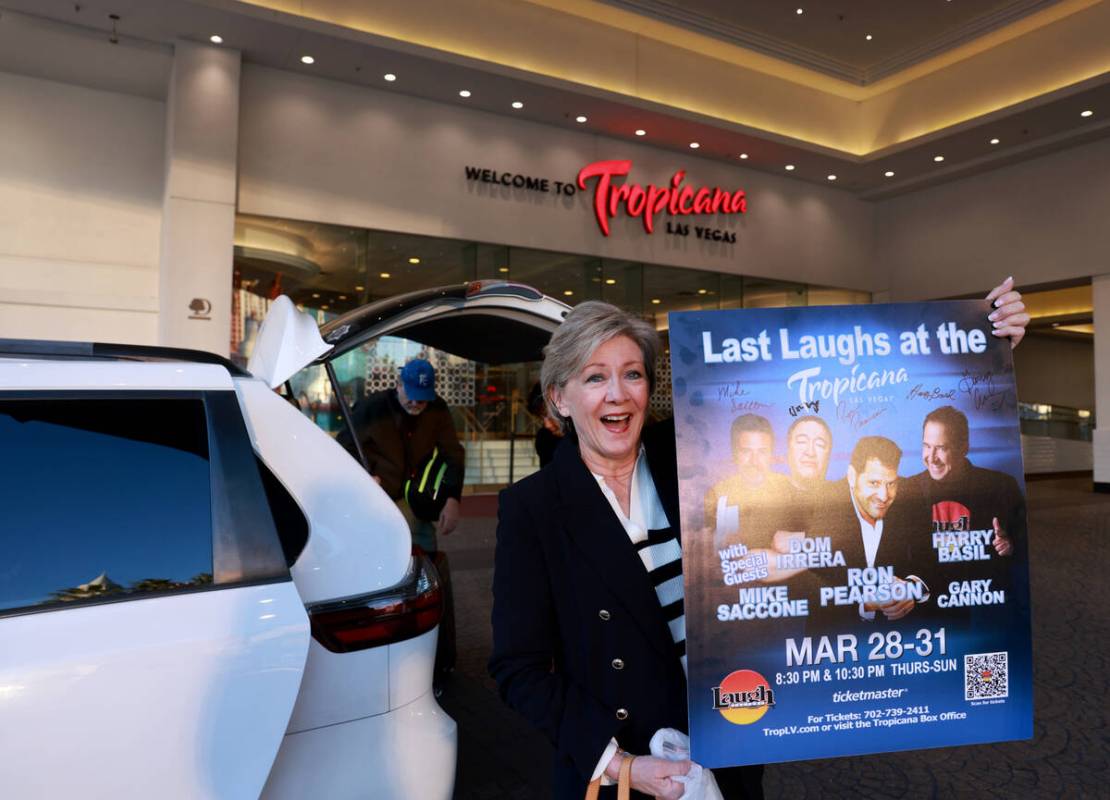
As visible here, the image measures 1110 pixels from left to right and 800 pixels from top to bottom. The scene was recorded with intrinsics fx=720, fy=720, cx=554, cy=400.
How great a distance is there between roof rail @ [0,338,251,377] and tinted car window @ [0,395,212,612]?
241 mm

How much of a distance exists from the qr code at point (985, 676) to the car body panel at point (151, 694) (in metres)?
1.26

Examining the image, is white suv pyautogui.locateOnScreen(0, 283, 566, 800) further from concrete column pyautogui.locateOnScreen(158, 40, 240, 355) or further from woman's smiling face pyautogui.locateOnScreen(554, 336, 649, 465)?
concrete column pyautogui.locateOnScreen(158, 40, 240, 355)

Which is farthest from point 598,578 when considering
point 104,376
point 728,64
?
point 728,64

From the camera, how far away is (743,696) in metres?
1.27

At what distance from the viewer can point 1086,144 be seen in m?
12.8

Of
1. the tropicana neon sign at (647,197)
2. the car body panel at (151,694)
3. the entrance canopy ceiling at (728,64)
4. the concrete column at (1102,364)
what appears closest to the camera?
the car body panel at (151,694)

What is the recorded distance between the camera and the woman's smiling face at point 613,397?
1441 mm

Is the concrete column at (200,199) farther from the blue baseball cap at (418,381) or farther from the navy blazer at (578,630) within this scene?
the navy blazer at (578,630)

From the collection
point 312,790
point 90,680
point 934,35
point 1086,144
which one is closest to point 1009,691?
point 312,790

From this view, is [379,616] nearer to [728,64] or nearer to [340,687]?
[340,687]

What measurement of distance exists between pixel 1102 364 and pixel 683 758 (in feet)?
50.3

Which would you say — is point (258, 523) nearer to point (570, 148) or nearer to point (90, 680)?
point (90, 680)

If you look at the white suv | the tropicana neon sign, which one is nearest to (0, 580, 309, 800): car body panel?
the white suv

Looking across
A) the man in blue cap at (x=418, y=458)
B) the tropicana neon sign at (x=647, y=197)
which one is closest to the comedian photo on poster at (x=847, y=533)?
the man in blue cap at (x=418, y=458)
